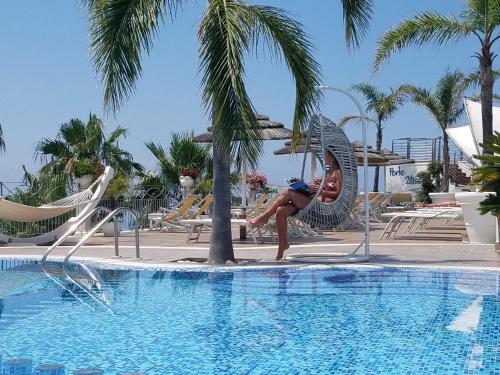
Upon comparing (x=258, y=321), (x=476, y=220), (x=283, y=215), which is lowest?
(x=258, y=321)

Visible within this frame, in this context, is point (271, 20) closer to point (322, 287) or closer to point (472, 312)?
point (322, 287)

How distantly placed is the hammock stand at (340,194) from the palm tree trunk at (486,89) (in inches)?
223

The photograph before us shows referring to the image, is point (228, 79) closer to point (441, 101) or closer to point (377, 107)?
point (441, 101)

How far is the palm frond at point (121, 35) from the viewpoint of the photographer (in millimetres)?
8469

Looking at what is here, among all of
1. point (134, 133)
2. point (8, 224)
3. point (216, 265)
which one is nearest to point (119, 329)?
point (216, 265)

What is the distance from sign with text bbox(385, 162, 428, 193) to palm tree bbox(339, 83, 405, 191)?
2.74 ft

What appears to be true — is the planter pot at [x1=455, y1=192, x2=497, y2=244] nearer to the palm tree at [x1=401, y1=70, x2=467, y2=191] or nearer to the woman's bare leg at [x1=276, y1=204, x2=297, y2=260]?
the woman's bare leg at [x1=276, y1=204, x2=297, y2=260]

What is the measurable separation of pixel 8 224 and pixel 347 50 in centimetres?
933

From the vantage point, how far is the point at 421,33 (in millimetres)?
14445

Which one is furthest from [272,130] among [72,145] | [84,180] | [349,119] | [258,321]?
[349,119]

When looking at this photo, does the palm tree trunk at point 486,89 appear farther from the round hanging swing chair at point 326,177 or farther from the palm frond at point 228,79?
the palm frond at point 228,79

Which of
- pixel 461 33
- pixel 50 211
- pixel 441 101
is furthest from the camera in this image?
pixel 441 101

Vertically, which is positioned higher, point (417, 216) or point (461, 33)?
point (461, 33)

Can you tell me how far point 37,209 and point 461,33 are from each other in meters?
9.64
